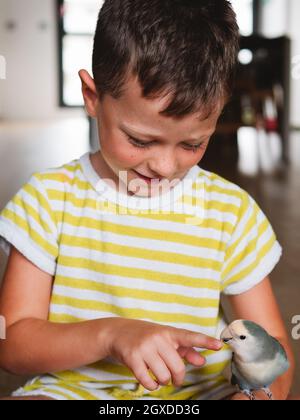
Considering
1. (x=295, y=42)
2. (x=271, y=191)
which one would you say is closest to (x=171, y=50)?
(x=271, y=191)

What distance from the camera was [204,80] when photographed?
0.33m

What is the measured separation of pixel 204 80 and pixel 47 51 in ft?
14.4

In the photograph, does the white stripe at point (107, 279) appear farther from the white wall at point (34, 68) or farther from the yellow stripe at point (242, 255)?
the white wall at point (34, 68)

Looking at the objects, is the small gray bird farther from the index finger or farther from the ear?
the ear

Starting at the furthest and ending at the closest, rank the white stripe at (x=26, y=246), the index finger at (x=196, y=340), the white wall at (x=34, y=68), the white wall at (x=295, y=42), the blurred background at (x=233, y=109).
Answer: the white wall at (x=34, y=68), the white wall at (x=295, y=42), the blurred background at (x=233, y=109), the white stripe at (x=26, y=246), the index finger at (x=196, y=340)

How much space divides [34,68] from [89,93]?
4.56 m

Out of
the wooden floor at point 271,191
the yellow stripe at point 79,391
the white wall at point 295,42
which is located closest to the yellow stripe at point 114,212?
the yellow stripe at point 79,391

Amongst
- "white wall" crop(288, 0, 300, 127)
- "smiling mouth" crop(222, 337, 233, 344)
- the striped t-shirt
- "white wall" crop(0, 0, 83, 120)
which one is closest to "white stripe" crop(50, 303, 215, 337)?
the striped t-shirt

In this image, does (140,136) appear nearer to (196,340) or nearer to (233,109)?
(196,340)

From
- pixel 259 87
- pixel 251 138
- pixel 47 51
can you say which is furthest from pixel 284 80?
pixel 47 51

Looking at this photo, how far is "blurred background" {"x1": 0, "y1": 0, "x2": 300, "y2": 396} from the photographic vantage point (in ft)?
2.47

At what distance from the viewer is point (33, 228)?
0.40m

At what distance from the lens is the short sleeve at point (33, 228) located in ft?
1.30

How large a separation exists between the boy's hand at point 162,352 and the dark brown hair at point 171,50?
0.38 feet
